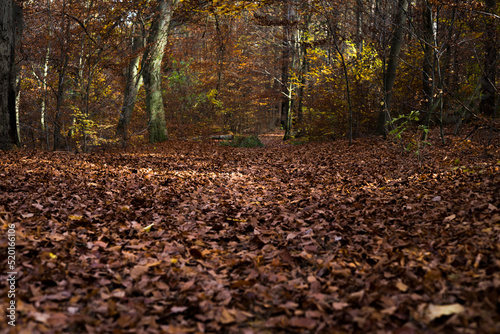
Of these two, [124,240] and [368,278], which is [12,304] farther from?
[368,278]

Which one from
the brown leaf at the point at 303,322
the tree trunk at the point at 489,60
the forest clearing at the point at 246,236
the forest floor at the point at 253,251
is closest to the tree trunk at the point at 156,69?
the forest clearing at the point at 246,236

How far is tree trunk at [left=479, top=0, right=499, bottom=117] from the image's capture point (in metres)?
8.04

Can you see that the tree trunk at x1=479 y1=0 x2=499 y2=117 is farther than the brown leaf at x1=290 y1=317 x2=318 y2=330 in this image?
Yes

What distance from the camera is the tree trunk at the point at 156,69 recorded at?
1185 cm

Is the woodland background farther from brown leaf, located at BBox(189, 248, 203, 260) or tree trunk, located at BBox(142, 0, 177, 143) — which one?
brown leaf, located at BBox(189, 248, 203, 260)

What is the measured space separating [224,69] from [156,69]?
8.10 metres

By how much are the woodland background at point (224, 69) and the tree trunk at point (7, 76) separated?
1.13m

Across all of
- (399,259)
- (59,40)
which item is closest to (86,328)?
(399,259)

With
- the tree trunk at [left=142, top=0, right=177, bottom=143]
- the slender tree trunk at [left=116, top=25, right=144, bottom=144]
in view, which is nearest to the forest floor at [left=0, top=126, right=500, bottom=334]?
the slender tree trunk at [left=116, top=25, right=144, bottom=144]

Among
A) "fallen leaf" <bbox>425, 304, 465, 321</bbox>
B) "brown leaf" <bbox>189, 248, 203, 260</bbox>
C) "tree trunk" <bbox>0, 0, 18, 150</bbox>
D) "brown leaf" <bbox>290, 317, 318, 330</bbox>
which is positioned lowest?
"brown leaf" <bbox>290, 317, 318, 330</bbox>

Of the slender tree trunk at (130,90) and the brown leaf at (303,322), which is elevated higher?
the slender tree trunk at (130,90)

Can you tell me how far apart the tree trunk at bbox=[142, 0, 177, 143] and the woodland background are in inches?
1.5

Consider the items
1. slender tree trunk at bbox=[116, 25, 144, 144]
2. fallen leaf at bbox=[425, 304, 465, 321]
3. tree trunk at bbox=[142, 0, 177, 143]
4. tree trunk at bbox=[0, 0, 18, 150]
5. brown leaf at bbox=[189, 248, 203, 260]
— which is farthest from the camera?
tree trunk at bbox=[142, 0, 177, 143]

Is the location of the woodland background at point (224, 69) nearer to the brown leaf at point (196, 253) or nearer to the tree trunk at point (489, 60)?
the tree trunk at point (489, 60)
